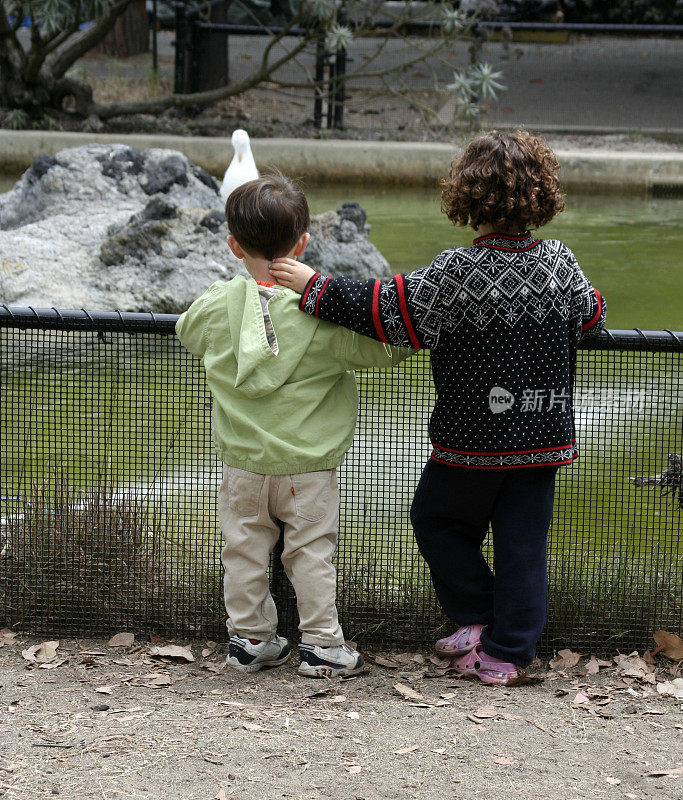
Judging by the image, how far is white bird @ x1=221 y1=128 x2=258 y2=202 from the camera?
6496mm

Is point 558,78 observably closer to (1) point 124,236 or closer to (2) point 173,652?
(1) point 124,236

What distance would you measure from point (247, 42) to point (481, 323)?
594 inches

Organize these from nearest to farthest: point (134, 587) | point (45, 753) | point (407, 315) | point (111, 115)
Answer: point (45, 753)
point (407, 315)
point (134, 587)
point (111, 115)

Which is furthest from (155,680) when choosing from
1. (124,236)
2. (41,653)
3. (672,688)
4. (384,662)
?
(124,236)

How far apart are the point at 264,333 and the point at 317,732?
96cm

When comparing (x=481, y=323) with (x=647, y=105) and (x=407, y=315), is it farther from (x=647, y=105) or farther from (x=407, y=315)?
(x=647, y=105)

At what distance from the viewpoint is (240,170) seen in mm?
6574

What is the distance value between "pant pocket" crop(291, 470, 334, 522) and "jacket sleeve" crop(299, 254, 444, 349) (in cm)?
40

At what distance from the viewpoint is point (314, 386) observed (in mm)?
2695

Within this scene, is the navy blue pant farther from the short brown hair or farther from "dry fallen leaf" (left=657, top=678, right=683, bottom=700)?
the short brown hair

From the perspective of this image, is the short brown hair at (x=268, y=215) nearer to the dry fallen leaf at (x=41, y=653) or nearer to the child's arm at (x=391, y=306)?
the child's arm at (x=391, y=306)

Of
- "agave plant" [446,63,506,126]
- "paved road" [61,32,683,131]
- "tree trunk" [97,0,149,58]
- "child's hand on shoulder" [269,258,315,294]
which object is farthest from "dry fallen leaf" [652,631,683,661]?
"tree trunk" [97,0,149,58]

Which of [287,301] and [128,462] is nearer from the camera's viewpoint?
[287,301]

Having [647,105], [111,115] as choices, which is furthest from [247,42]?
[647,105]
